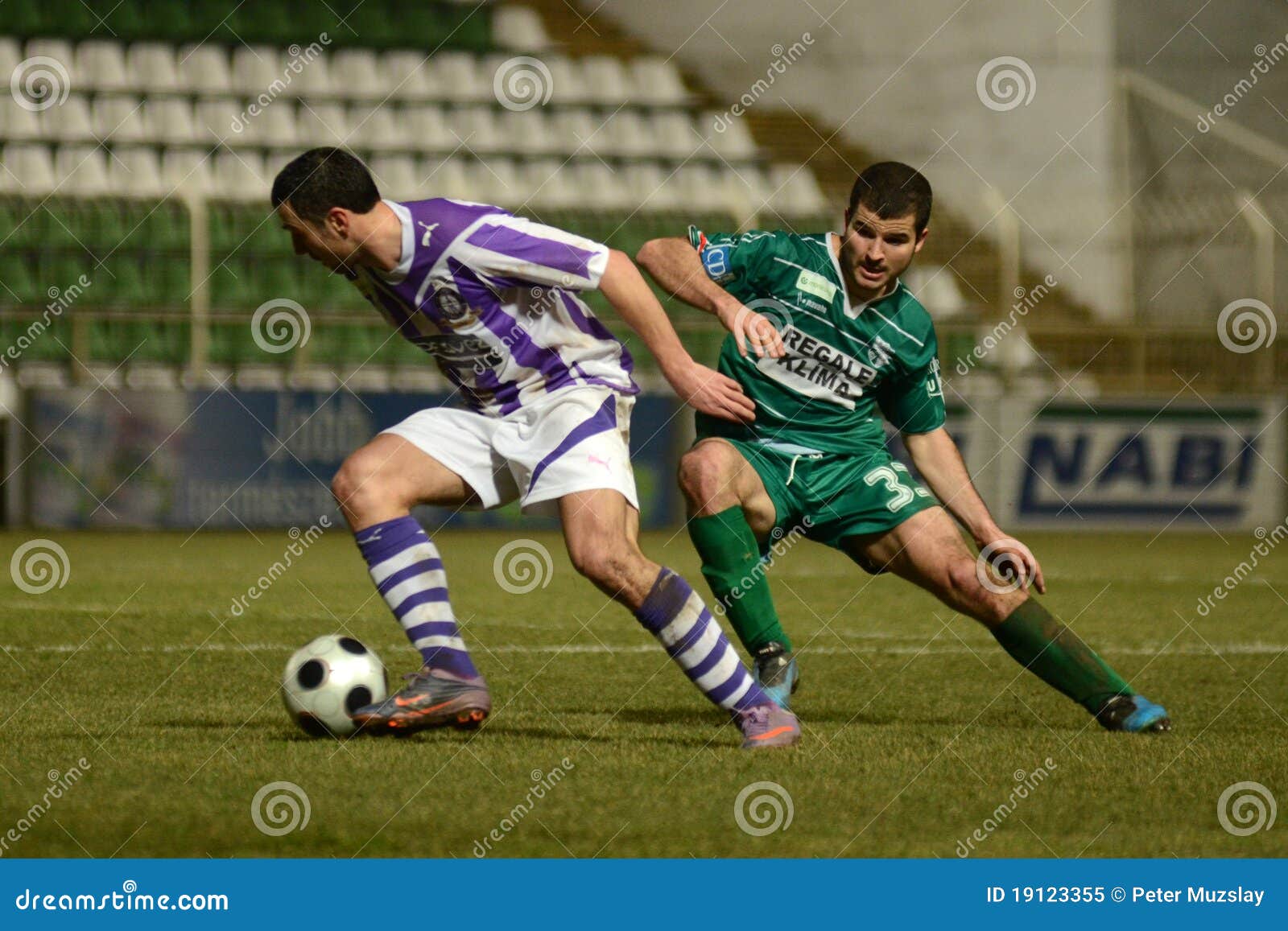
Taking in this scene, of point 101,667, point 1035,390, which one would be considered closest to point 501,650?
point 101,667

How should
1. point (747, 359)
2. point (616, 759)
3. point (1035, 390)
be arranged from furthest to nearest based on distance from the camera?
point (1035, 390)
point (747, 359)
point (616, 759)

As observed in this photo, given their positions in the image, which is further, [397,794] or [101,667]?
[101,667]

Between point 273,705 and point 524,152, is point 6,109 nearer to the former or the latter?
point 524,152

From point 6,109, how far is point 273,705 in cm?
1385

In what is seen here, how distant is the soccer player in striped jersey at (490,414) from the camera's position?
4332mm

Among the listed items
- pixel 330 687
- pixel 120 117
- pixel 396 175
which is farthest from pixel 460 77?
pixel 330 687

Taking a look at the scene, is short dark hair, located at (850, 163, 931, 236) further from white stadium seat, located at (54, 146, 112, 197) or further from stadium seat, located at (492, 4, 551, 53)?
stadium seat, located at (492, 4, 551, 53)

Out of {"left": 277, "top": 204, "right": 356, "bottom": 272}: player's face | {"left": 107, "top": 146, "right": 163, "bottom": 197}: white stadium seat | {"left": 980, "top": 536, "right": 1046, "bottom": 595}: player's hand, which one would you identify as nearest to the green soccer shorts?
{"left": 980, "top": 536, "right": 1046, "bottom": 595}: player's hand

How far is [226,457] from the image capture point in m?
13.8

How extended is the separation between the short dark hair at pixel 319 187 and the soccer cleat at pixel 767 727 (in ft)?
5.14

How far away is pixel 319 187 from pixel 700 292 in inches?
41.6

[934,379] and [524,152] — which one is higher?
[934,379]

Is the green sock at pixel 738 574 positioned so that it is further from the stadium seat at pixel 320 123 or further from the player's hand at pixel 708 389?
the stadium seat at pixel 320 123

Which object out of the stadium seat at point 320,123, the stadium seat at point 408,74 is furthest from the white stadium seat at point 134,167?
the stadium seat at point 408,74
